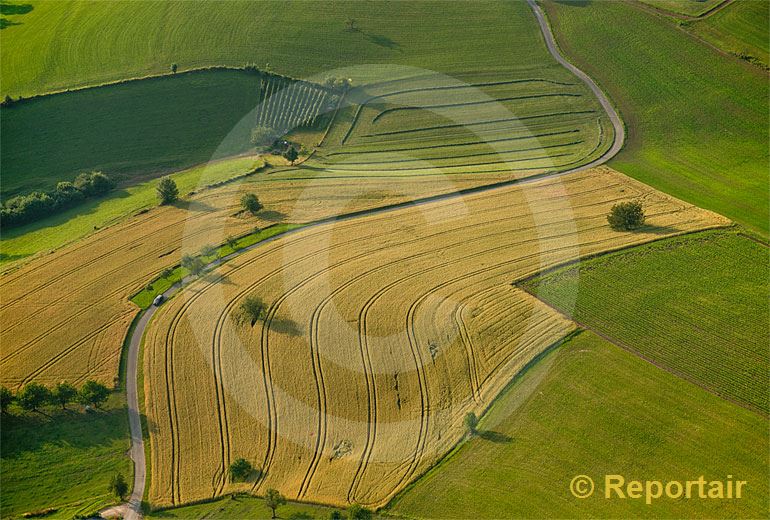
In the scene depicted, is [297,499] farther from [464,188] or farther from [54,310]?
[464,188]

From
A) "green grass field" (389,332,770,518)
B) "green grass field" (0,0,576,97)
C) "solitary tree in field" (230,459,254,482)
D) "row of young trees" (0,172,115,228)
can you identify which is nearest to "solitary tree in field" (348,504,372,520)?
"green grass field" (389,332,770,518)

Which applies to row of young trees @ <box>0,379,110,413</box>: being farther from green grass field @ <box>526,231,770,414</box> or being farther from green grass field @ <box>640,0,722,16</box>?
green grass field @ <box>640,0,722,16</box>

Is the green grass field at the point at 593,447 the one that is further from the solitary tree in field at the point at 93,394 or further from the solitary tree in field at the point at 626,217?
the solitary tree in field at the point at 93,394

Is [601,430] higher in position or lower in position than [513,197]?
lower

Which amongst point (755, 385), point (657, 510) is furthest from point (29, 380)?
point (755, 385)

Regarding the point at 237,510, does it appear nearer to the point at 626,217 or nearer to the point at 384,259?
the point at 384,259
